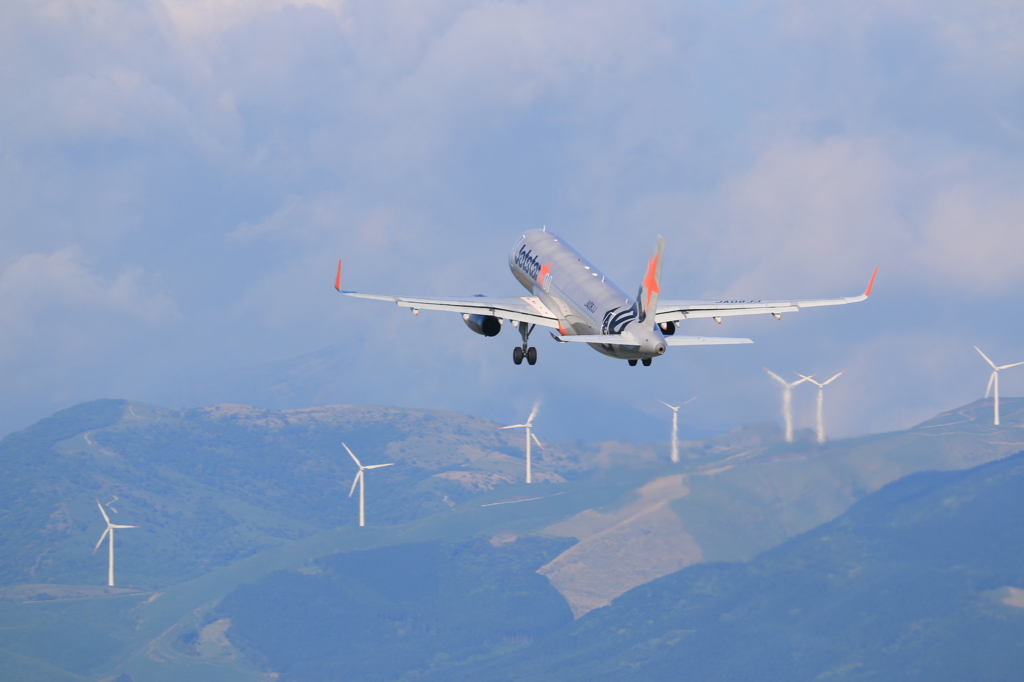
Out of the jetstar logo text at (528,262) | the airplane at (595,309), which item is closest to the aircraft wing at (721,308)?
the airplane at (595,309)

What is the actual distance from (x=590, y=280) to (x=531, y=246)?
480 inches

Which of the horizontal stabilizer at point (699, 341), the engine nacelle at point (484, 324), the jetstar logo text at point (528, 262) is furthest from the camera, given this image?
the jetstar logo text at point (528, 262)

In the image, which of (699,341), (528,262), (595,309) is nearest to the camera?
(699,341)

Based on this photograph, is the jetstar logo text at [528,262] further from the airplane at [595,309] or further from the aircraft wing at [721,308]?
the aircraft wing at [721,308]

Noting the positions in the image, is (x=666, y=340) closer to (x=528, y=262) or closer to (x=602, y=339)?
(x=602, y=339)

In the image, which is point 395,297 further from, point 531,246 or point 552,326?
point 531,246

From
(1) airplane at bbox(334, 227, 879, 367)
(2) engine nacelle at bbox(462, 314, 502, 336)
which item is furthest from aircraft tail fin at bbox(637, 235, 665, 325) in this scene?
(2) engine nacelle at bbox(462, 314, 502, 336)

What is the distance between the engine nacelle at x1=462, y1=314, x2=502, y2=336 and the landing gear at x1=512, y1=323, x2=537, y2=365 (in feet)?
5.51

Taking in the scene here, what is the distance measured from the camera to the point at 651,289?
69312mm

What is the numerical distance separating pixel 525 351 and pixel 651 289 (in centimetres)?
1005

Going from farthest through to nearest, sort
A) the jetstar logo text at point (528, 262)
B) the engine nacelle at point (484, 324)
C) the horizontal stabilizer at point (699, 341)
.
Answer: the jetstar logo text at point (528, 262), the engine nacelle at point (484, 324), the horizontal stabilizer at point (699, 341)

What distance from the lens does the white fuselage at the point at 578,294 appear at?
222 ft

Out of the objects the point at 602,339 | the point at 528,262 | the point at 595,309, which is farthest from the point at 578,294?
the point at 602,339

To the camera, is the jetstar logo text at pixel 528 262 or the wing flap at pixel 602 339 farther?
the jetstar logo text at pixel 528 262
